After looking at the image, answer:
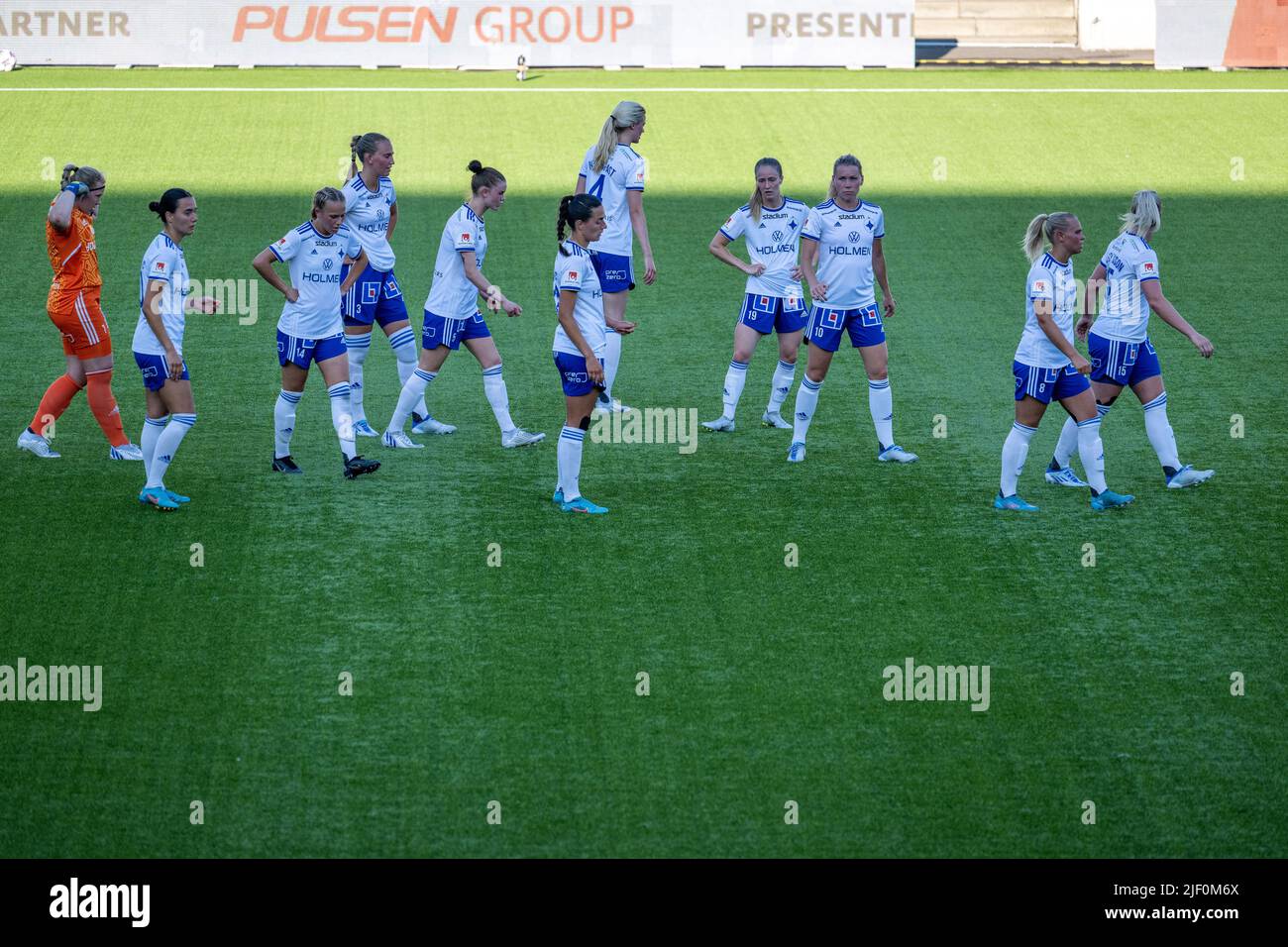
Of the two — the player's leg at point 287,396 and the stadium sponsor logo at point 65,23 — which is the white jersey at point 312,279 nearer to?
the player's leg at point 287,396

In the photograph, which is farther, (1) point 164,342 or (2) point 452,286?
(2) point 452,286

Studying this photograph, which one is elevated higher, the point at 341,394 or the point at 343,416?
the point at 341,394

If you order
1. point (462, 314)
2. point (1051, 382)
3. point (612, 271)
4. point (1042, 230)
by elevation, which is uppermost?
point (612, 271)

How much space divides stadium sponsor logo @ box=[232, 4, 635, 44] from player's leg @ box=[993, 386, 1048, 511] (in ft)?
52.3

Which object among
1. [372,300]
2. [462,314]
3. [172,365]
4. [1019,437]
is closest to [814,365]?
[1019,437]

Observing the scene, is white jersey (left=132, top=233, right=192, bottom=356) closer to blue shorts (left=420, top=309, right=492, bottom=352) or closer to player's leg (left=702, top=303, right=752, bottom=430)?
blue shorts (left=420, top=309, right=492, bottom=352)

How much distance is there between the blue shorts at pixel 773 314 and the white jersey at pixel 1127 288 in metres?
2.43

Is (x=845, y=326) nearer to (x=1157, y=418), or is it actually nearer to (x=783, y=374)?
(x=783, y=374)

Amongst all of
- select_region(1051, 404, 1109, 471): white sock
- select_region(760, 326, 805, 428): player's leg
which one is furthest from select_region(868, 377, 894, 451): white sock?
select_region(1051, 404, 1109, 471): white sock

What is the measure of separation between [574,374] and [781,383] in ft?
9.14

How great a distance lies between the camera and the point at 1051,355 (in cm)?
1018

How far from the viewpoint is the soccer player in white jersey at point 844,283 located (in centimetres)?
1126

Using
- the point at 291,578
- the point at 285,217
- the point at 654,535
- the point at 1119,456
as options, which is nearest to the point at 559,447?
the point at 654,535

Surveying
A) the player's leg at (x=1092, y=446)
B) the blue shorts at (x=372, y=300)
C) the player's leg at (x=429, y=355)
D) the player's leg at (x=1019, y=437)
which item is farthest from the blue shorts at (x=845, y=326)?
the blue shorts at (x=372, y=300)
